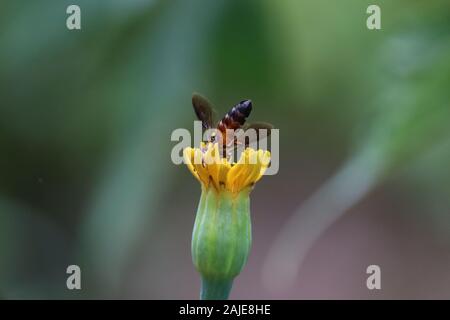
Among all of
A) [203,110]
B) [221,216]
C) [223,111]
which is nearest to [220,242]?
[221,216]

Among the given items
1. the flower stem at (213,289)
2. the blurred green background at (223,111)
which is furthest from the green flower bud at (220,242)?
the blurred green background at (223,111)

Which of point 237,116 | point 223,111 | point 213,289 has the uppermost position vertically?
point 223,111

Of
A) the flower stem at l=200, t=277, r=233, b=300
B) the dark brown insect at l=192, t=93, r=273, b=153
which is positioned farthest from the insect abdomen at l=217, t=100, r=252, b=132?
the flower stem at l=200, t=277, r=233, b=300

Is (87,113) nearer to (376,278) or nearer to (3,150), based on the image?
(3,150)

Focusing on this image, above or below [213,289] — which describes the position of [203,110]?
above

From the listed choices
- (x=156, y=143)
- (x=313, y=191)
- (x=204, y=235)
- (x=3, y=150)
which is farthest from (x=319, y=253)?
(x=204, y=235)

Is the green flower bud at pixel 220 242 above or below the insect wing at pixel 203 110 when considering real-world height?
below

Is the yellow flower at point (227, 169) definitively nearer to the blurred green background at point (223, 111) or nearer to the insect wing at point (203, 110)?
the insect wing at point (203, 110)

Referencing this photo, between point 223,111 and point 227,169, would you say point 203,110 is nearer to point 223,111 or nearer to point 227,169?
point 227,169
